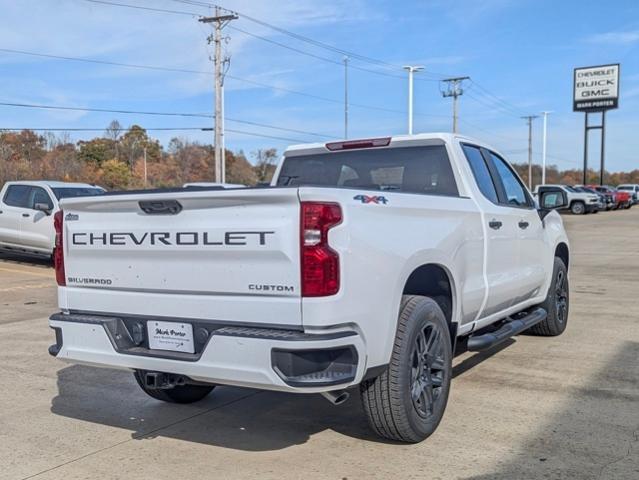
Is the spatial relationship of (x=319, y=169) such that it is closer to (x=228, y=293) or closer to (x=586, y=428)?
(x=228, y=293)

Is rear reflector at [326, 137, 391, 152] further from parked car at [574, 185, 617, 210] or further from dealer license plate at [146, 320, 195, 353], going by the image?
parked car at [574, 185, 617, 210]

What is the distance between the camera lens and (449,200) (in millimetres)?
4602

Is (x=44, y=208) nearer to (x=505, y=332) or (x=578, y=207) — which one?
(x=505, y=332)

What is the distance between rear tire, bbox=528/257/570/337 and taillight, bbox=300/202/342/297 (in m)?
4.39

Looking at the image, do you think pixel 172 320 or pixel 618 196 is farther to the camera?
pixel 618 196

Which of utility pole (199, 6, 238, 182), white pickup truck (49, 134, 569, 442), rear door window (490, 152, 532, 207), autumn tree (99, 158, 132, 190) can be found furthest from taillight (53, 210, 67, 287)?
autumn tree (99, 158, 132, 190)

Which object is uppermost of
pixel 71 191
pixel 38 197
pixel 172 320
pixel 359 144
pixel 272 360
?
pixel 359 144

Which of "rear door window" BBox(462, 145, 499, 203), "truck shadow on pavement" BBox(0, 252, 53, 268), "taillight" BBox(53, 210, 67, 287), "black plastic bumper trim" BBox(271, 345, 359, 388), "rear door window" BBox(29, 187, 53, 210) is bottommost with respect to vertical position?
"truck shadow on pavement" BBox(0, 252, 53, 268)

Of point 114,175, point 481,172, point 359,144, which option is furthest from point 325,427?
point 114,175

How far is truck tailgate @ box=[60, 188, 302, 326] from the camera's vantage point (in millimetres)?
3389

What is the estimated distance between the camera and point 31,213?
14.5 metres

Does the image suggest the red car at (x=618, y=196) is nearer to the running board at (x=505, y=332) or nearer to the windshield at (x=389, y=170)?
the running board at (x=505, y=332)

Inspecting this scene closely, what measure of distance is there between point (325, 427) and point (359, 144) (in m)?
2.30

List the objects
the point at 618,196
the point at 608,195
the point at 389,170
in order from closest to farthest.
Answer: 1. the point at 389,170
2. the point at 608,195
3. the point at 618,196
